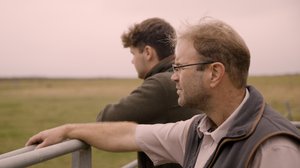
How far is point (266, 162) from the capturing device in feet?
5.29

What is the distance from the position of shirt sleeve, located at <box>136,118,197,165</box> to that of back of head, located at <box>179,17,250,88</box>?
41 cm

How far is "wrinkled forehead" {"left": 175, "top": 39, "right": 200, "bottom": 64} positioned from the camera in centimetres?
199

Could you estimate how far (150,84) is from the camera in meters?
2.44

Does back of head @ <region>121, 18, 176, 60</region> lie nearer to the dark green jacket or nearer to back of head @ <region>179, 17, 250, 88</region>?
the dark green jacket

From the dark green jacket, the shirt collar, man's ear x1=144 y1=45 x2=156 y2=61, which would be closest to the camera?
the shirt collar

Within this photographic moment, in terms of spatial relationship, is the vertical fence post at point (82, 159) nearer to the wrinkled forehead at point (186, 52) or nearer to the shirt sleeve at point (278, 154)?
the wrinkled forehead at point (186, 52)

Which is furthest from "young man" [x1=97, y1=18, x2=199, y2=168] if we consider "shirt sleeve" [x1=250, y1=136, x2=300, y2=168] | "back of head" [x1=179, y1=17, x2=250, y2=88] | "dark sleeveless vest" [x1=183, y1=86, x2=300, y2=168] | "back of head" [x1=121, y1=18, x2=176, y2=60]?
"shirt sleeve" [x1=250, y1=136, x2=300, y2=168]

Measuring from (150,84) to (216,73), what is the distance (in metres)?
0.59

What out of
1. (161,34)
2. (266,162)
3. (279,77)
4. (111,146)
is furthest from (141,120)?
(279,77)

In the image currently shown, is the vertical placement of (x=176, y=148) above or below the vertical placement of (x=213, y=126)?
below

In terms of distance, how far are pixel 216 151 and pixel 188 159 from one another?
0.29 metres

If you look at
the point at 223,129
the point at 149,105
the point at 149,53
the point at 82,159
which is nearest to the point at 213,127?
the point at 223,129

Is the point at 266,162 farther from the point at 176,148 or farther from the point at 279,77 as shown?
the point at 279,77

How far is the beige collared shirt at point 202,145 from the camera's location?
5.26ft
